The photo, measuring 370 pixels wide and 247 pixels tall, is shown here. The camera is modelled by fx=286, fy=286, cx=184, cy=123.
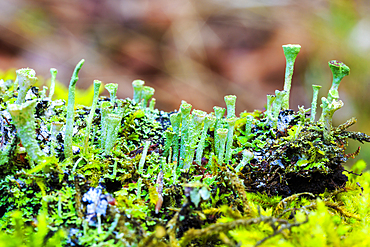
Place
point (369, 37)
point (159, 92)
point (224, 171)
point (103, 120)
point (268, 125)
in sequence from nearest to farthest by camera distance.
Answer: point (224, 171) < point (103, 120) < point (268, 125) < point (369, 37) < point (159, 92)

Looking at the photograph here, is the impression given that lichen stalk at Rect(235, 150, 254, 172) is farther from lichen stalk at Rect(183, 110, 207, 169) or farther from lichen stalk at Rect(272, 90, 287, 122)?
lichen stalk at Rect(272, 90, 287, 122)

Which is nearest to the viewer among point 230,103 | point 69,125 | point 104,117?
point 69,125

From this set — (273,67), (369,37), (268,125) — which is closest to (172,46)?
(273,67)

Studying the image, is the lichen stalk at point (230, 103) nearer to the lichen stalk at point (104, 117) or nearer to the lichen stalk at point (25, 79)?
the lichen stalk at point (104, 117)

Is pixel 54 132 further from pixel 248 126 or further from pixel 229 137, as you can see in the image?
pixel 248 126

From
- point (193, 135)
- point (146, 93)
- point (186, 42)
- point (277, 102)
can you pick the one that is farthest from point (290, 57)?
point (186, 42)

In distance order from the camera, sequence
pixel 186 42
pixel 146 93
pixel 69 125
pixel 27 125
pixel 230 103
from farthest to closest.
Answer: pixel 186 42
pixel 146 93
pixel 230 103
pixel 69 125
pixel 27 125

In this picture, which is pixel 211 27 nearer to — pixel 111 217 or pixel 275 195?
pixel 275 195
